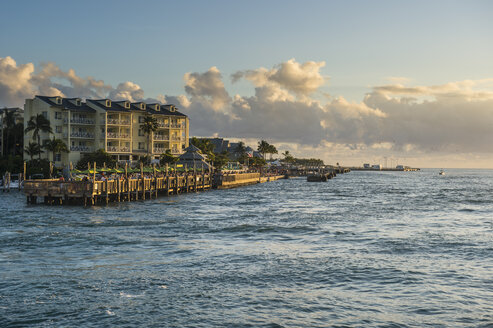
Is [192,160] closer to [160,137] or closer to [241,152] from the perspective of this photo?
[160,137]

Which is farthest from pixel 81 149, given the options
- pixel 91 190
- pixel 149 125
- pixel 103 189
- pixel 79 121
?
pixel 91 190

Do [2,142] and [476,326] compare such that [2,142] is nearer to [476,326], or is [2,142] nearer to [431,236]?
[431,236]

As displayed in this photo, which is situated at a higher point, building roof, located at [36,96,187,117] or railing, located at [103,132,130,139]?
building roof, located at [36,96,187,117]

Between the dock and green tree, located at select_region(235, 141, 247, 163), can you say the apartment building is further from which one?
green tree, located at select_region(235, 141, 247, 163)

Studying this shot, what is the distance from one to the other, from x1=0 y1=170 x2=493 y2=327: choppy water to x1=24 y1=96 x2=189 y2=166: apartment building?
5533 centimetres

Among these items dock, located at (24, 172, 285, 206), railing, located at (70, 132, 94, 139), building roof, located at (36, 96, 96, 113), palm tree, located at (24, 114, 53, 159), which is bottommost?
dock, located at (24, 172, 285, 206)

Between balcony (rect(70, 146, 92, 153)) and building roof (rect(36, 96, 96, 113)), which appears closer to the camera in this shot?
balcony (rect(70, 146, 92, 153))

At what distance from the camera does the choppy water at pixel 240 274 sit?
16.2 meters

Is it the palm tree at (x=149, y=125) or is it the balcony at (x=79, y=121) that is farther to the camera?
the palm tree at (x=149, y=125)

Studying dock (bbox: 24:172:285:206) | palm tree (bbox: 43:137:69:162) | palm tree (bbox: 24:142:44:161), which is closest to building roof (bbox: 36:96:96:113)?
palm tree (bbox: 43:137:69:162)

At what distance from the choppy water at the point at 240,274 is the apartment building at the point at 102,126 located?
182 ft

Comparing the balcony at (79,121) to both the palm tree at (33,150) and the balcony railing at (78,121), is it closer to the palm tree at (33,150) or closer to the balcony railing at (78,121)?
the balcony railing at (78,121)

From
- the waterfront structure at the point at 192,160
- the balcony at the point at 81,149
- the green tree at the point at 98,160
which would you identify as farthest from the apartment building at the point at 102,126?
the waterfront structure at the point at 192,160

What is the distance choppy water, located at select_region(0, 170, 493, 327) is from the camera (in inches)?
637
